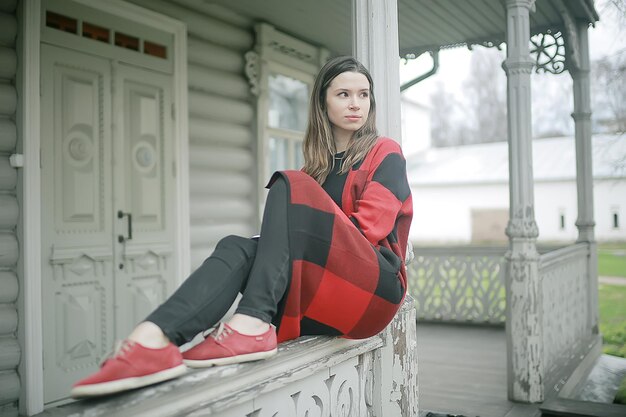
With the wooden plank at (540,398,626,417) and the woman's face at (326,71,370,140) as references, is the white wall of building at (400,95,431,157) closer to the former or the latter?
the wooden plank at (540,398,626,417)

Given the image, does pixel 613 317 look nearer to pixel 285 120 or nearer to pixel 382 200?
pixel 285 120

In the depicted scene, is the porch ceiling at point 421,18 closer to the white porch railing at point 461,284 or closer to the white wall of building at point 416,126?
the white porch railing at point 461,284

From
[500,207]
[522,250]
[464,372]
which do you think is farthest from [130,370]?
[500,207]

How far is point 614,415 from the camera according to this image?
368cm

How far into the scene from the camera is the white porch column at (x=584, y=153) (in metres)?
5.92

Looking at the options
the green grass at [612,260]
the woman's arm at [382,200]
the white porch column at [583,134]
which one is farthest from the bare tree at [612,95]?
the woman's arm at [382,200]

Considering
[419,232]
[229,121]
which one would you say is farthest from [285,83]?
[419,232]

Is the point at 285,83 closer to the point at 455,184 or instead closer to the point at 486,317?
the point at 486,317

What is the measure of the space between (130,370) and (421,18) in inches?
196

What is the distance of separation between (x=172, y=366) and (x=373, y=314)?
2.23ft

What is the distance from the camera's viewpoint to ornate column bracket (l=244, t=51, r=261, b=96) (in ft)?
17.0

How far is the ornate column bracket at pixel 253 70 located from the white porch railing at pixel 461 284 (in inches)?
126

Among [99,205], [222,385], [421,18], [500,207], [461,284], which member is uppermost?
[421,18]

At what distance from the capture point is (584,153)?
5.97 m
